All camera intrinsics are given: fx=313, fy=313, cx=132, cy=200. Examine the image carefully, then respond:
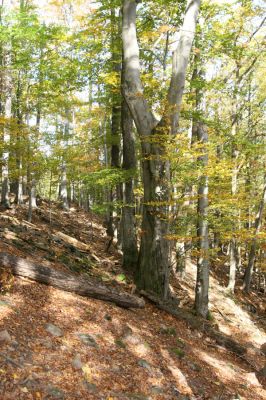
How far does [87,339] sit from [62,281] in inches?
68.6

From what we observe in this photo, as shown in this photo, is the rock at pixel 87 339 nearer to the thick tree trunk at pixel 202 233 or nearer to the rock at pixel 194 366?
the rock at pixel 194 366

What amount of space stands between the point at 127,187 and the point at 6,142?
16.3ft

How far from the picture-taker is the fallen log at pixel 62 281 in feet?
20.8

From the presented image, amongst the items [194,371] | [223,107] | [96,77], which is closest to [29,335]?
[194,371]

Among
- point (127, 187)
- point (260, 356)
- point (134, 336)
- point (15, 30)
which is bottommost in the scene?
point (260, 356)

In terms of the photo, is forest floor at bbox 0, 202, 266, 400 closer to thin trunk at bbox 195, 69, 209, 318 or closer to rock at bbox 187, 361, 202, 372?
rock at bbox 187, 361, 202, 372

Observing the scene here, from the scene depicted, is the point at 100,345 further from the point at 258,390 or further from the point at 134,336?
the point at 258,390

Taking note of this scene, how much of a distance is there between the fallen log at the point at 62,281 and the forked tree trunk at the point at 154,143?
3.39ft

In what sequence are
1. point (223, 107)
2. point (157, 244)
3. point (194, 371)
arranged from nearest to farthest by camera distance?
point (194, 371) < point (157, 244) < point (223, 107)

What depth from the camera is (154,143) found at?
26.6ft

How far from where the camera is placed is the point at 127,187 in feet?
35.8

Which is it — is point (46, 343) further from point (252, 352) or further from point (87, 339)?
point (252, 352)

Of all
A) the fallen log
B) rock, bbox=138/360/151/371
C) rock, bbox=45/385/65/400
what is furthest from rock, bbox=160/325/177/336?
rock, bbox=45/385/65/400

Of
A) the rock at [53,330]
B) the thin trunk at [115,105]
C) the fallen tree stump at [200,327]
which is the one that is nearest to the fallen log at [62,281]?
the fallen tree stump at [200,327]
